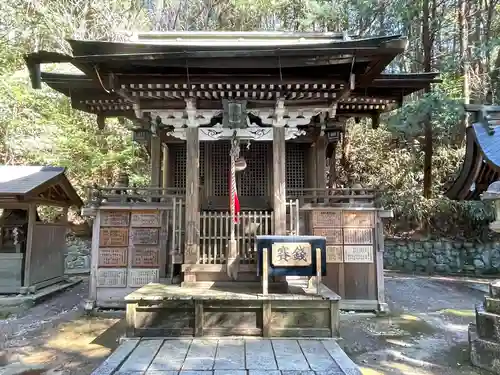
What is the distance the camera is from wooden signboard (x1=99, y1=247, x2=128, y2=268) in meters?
7.70

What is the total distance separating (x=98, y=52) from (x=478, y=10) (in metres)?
15.5

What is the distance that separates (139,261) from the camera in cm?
773

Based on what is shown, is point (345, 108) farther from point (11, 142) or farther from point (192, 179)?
point (11, 142)

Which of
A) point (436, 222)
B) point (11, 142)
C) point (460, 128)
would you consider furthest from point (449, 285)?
point (11, 142)

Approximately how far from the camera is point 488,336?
469 centimetres

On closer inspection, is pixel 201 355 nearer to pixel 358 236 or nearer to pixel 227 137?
pixel 227 137

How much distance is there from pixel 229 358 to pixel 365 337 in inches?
116

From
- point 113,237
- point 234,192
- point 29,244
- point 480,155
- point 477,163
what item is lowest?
point 29,244

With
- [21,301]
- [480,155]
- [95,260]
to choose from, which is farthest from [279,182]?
[21,301]

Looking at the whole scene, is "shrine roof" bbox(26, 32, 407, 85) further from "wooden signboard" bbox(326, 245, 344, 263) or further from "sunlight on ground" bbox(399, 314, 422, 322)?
"sunlight on ground" bbox(399, 314, 422, 322)

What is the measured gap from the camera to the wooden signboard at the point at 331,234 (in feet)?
25.6

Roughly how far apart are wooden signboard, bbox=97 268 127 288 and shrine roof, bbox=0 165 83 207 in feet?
8.24

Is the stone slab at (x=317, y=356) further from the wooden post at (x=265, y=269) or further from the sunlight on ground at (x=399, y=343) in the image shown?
the sunlight on ground at (x=399, y=343)

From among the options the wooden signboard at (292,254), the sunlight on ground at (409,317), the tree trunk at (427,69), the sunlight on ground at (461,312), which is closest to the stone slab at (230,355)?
the wooden signboard at (292,254)
